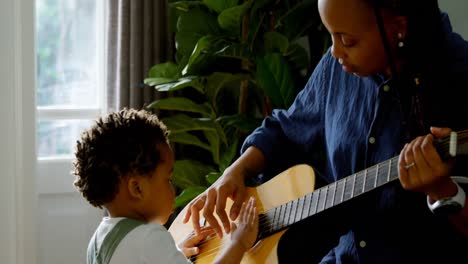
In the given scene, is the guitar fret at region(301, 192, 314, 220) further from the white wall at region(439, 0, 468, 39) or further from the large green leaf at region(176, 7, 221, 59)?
the large green leaf at region(176, 7, 221, 59)

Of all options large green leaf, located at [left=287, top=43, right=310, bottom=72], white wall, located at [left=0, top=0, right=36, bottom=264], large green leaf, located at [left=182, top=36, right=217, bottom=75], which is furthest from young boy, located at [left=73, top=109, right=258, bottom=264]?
white wall, located at [left=0, top=0, right=36, bottom=264]

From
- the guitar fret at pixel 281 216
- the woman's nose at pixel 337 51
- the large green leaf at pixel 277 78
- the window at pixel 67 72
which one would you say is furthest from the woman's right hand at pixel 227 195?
the window at pixel 67 72

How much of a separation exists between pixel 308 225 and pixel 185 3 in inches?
48.6

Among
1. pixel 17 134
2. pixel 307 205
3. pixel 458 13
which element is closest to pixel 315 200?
pixel 307 205

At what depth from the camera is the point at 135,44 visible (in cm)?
278

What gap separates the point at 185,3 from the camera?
8.64 feet

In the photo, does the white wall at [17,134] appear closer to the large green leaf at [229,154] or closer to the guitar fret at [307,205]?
the large green leaf at [229,154]

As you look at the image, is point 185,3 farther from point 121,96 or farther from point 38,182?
point 38,182

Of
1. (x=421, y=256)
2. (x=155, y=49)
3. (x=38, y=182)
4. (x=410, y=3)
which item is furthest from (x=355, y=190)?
(x=38, y=182)

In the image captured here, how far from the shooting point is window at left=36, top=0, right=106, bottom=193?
3.09 meters

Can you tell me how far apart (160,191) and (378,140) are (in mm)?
423

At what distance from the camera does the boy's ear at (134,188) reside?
1435 millimetres

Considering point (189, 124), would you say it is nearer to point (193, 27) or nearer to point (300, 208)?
point (193, 27)

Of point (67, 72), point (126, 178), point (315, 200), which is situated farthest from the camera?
point (67, 72)
